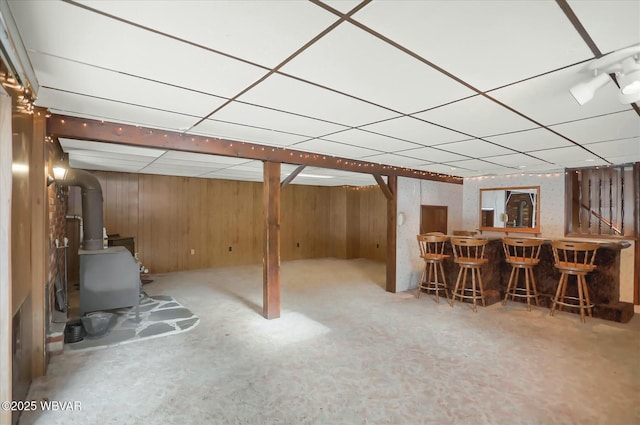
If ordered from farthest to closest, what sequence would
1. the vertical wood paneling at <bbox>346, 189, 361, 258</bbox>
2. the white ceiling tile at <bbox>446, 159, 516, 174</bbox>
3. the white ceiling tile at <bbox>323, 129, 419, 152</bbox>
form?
1. the vertical wood paneling at <bbox>346, 189, 361, 258</bbox>
2. the white ceiling tile at <bbox>446, 159, 516, 174</bbox>
3. the white ceiling tile at <bbox>323, 129, 419, 152</bbox>

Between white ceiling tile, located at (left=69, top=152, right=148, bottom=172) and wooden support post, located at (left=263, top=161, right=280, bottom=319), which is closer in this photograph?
wooden support post, located at (left=263, top=161, right=280, bottom=319)

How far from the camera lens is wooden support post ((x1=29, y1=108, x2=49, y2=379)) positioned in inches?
100

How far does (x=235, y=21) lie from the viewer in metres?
1.37

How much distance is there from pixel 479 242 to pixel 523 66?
319 centimetres

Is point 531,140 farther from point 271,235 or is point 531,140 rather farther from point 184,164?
point 184,164

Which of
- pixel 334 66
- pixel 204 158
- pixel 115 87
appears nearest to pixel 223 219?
pixel 204 158

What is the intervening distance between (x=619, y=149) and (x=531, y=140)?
1.47m

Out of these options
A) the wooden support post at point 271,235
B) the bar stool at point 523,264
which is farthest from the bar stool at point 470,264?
the wooden support post at point 271,235

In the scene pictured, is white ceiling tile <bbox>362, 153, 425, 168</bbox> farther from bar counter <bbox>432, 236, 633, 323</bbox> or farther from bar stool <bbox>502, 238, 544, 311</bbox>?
bar stool <bbox>502, 238, 544, 311</bbox>

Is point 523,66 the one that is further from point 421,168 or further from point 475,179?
point 475,179

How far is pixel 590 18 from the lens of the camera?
4.24 feet

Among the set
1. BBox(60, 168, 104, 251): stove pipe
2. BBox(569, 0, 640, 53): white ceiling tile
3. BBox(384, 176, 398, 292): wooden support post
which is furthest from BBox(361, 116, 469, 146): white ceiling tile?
BBox(60, 168, 104, 251): stove pipe

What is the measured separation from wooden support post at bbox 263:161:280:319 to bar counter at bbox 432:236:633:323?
2.92m

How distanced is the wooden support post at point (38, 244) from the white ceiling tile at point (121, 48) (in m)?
1.28
